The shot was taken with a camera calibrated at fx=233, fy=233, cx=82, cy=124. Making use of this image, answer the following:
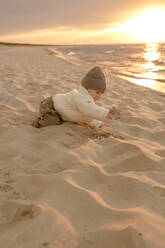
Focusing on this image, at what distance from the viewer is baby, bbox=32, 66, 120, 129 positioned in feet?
8.57

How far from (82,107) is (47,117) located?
500 mm

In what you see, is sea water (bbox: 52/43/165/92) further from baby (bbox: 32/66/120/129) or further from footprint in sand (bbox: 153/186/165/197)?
footprint in sand (bbox: 153/186/165/197)

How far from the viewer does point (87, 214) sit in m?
1.43

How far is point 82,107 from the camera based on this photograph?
8.74ft

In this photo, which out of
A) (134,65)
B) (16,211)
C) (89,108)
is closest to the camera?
(16,211)

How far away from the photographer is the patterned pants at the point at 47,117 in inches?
113

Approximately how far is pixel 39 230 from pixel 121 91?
15.3 feet

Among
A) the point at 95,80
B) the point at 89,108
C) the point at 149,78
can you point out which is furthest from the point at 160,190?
the point at 149,78

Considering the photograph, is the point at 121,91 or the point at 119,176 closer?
the point at 119,176

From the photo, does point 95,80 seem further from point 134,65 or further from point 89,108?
point 134,65

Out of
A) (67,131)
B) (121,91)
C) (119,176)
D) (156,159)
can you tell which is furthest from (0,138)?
(121,91)

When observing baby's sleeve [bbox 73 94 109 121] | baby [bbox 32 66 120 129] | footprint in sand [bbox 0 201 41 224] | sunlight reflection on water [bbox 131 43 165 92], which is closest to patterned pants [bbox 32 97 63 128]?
baby [bbox 32 66 120 129]

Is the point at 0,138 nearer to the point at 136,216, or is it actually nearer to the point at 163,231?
the point at 136,216

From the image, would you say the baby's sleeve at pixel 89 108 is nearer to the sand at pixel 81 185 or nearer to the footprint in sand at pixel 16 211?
the sand at pixel 81 185
